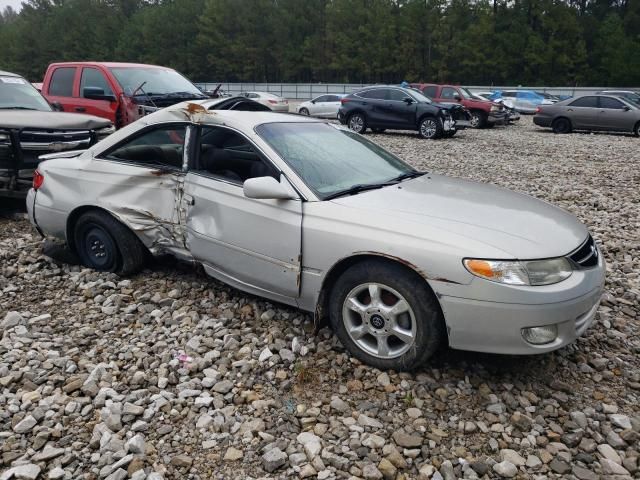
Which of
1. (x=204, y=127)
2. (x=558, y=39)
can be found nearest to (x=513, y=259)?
(x=204, y=127)

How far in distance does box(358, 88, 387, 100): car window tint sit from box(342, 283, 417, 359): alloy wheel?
1379 cm

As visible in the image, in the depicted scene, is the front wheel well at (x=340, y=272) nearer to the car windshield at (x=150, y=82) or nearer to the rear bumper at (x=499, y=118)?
the car windshield at (x=150, y=82)

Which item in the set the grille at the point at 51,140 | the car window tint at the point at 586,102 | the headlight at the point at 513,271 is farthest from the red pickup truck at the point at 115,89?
the car window tint at the point at 586,102

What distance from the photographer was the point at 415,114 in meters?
15.3

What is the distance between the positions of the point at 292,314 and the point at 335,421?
3.92 ft

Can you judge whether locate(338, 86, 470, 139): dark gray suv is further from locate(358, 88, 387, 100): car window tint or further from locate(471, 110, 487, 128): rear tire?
locate(471, 110, 487, 128): rear tire

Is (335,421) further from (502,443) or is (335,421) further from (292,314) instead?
(292,314)

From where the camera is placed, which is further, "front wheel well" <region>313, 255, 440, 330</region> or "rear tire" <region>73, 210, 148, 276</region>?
"rear tire" <region>73, 210, 148, 276</region>

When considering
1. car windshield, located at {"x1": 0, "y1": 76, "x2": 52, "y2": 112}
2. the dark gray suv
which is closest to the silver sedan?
car windshield, located at {"x1": 0, "y1": 76, "x2": 52, "y2": 112}

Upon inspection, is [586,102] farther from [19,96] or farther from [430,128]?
[19,96]

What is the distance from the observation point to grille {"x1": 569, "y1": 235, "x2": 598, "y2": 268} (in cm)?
297

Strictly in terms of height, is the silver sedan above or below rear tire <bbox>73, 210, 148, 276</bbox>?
above

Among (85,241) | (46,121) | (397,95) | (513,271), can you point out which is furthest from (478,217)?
(397,95)

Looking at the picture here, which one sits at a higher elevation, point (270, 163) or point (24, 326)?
point (270, 163)
